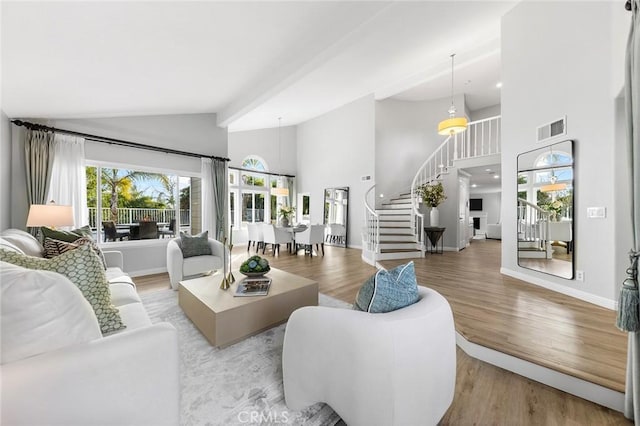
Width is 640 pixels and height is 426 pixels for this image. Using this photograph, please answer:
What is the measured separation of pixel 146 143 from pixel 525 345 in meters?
5.99

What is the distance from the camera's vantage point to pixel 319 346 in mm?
1277

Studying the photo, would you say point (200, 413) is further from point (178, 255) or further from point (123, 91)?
point (123, 91)

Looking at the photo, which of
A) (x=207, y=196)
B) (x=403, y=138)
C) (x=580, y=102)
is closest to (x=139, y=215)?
(x=207, y=196)

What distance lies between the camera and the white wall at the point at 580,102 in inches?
102

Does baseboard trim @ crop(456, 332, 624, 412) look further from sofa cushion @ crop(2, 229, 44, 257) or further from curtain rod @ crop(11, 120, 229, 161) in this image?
curtain rod @ crop(11, 120, 229, 161)

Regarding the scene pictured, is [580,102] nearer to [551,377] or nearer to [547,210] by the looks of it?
[547,210]

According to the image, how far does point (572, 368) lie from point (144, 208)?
19.7 ft

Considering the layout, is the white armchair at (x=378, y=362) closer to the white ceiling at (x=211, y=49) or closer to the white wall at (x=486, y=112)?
the white ceiling at (x=211, y=49)

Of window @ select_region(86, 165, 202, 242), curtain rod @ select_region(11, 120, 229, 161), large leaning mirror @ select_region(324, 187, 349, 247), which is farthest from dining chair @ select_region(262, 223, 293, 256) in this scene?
curtain rod @ select_region(11, 120, 229, 161)

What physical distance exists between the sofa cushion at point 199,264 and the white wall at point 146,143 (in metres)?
1.59

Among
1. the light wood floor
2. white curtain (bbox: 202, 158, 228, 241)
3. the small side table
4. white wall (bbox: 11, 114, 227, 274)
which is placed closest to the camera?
the light wood floor

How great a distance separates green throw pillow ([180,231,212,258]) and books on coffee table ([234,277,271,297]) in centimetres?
166

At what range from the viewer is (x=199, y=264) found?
3.67 meters

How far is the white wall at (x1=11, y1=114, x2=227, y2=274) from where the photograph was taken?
3.42 metres
